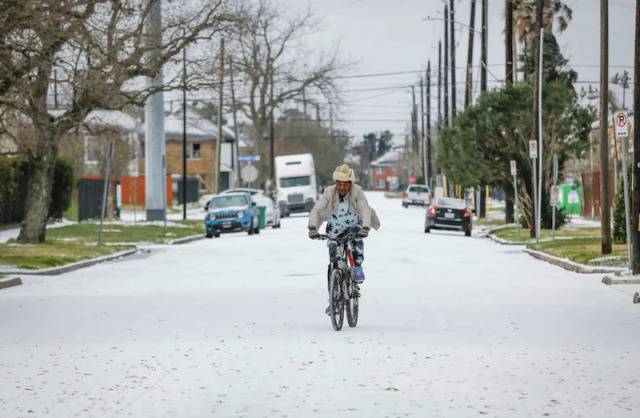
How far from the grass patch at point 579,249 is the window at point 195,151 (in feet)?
284

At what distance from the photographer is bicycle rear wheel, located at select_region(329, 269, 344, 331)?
46.8 ft

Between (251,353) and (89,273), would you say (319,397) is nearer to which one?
(251,353)

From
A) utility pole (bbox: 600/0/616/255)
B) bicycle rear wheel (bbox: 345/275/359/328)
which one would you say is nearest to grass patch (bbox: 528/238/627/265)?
utility pole (bbox: 600/0/616/255)

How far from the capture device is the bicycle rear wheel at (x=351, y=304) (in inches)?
575

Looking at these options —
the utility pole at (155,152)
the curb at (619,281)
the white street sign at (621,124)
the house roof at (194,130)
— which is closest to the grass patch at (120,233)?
the utility pole at (155,152)

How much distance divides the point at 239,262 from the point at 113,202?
98.2 feet

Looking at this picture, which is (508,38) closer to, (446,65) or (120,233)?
(120,233)

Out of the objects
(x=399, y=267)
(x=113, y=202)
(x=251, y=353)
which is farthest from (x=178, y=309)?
(x=113, y=202)

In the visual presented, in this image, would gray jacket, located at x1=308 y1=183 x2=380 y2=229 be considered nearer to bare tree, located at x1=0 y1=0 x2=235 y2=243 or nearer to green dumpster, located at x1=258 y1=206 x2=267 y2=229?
bare tree, located at x1=0 y1=0 x2=235 y2=243

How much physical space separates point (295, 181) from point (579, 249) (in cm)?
4352

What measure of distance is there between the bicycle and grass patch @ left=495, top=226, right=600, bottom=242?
2497 centimetres

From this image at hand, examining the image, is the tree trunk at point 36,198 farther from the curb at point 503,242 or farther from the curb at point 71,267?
the curb at point 503,242

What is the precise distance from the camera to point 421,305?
17750 mm

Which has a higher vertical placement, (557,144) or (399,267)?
(557,144)
